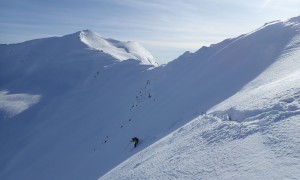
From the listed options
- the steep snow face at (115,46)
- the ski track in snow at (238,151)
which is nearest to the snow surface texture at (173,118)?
the ski track in snow at (238,151)

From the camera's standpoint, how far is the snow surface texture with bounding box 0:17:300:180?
8.33m

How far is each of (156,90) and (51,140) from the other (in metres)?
11.6

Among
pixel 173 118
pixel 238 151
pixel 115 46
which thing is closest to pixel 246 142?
pixel 238 151

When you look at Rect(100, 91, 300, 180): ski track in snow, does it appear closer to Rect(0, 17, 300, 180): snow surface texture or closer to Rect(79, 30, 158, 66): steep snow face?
Rect(0, 17, 300, 180): snow surface texture

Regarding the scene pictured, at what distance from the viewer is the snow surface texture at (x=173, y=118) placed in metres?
8.33

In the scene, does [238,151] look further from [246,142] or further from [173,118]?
[173,118]

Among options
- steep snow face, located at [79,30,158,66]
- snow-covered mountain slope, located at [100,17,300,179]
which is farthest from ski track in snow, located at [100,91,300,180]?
steep snow face, located at [79,30,158,66]

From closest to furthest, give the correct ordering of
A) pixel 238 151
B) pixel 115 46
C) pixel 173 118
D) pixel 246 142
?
pixel 238 151
pixel 246 142
pixel 173 118
pixel 115 46

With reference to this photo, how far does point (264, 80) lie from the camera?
14.8 m

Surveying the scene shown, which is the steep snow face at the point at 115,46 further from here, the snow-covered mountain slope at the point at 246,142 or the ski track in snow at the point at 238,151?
the ski track in snow at the point at 238,151

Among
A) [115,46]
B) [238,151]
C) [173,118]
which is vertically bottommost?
[173,118]

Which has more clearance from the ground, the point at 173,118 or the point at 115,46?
the point at 115,46

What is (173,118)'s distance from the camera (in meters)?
19.3

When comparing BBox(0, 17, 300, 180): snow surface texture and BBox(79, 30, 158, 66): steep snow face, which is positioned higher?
BBox(79, 30, 158, 66): steep snow face
